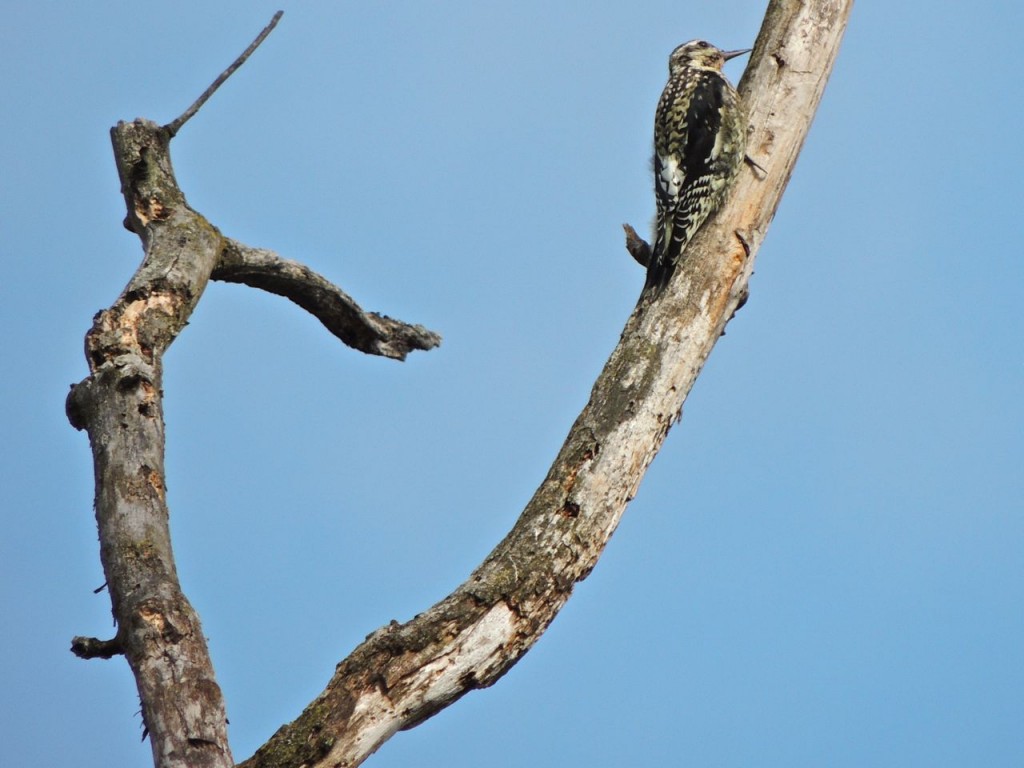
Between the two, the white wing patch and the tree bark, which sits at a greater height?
the white wing patch

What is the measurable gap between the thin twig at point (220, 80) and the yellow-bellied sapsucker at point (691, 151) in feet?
5.98

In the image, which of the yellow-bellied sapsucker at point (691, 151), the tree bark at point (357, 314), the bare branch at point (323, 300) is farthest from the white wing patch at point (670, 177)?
the bare branch at point (323, 300)

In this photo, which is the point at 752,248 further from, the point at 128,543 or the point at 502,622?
the point at 128,543

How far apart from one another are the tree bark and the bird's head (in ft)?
3.92

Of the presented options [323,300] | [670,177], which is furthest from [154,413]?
[670,177]

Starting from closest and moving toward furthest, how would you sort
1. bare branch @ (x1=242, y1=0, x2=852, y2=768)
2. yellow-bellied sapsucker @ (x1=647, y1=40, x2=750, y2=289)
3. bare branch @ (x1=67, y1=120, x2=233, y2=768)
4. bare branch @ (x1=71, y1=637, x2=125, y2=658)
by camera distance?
bare branch @ (x1=242, y1=0, x2=852, y2=768) < bare branch @ (x1=67, y1=120, x2=233, y2=768) < bare branch @ (x1=71, y1=637, x2=125, y2=658) < yellow-bellied sapsucker @ (x1=647, y1=40, x2=750, y2=289)

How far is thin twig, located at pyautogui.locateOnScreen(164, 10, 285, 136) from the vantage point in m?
5.08

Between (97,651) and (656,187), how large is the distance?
3.20 meters

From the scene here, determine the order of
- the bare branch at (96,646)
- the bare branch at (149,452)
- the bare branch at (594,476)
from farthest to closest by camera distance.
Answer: the bare branch at (96,646)
the bare branch at (149,452)
the bare branch at (594,476)

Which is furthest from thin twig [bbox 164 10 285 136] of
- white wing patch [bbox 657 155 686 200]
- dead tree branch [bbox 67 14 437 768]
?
white wing patch [bbox 657 155 686 200]

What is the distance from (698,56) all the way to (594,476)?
332 cm

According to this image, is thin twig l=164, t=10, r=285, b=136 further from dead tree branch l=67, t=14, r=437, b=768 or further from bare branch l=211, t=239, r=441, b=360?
bare branch l=211, t=239, r=441, b=360

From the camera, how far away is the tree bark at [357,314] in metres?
3.41

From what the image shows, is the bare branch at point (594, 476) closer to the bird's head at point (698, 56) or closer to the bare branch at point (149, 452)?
the bare branch at point (149, 452)
